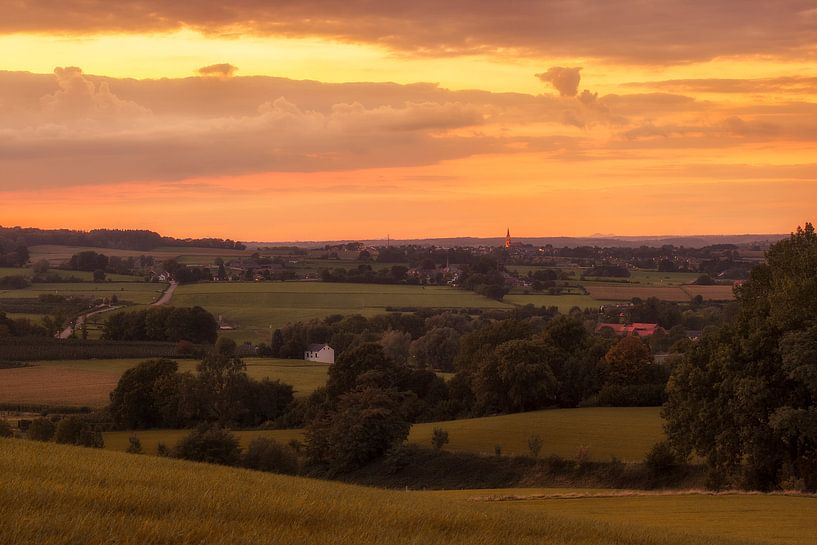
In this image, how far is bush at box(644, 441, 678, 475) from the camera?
4691cm

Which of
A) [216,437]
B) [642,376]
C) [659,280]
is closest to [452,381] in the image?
[642,376]

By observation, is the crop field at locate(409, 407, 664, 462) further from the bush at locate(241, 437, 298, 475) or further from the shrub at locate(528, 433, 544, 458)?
the bush at locate(241, 437, 298, 475)

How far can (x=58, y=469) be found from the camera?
635 inches

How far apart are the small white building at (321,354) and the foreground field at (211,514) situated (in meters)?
95.1

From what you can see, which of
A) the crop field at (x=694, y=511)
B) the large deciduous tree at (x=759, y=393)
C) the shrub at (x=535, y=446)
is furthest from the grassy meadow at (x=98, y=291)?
the crop field at (x=694, y=511)

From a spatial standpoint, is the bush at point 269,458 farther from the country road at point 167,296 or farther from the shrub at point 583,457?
the country road at point 167,296

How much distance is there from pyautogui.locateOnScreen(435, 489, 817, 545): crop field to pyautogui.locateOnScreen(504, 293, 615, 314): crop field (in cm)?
11563

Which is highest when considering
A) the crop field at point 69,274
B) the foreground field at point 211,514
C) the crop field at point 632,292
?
the foreground field at point 211,514

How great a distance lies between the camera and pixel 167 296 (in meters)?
150

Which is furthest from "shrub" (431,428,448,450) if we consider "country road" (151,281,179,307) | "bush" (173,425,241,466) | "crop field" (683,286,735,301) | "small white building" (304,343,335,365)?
"crop field" (683,286,735,301)

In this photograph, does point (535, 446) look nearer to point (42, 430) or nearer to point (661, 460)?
point (661, 460)

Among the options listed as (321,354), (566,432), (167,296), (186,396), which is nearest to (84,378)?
(186,396)

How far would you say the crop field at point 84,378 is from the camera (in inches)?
3081

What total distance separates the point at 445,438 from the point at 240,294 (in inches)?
4100
